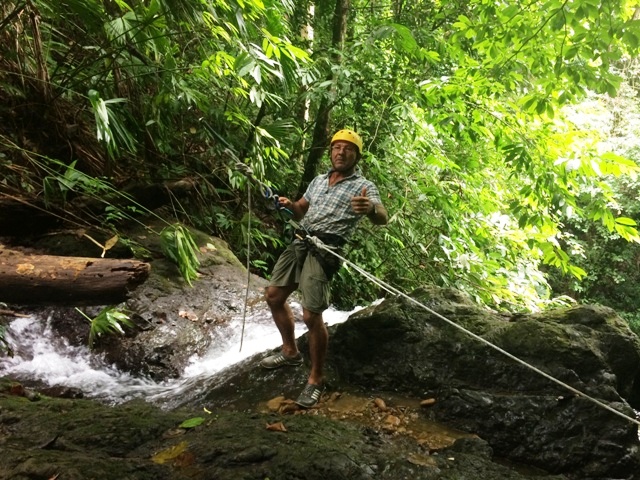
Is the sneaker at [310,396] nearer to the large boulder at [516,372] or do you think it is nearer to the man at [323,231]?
the man at [323,231]

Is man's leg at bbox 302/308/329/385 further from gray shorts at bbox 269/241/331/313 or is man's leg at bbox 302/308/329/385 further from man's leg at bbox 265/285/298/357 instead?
man's leg at bbox 265/285/298/357

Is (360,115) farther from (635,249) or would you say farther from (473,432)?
(635,249)

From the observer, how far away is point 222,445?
217cm

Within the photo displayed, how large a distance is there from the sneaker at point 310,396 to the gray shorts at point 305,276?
57 centimetres

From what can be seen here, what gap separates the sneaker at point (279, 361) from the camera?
3662 mm

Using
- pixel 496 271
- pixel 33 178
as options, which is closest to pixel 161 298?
pixel 33 178

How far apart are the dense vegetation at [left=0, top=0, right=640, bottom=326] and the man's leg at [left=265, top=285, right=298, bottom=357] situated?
A: 1.25m

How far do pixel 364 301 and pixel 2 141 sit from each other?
5.40 metres


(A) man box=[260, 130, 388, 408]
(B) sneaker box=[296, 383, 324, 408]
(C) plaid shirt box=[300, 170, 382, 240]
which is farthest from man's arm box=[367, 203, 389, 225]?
(B) sneaker box=[296, 383, 324, 408]

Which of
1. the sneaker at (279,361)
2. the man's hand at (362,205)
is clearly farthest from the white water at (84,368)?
the man's hand at (362,205)

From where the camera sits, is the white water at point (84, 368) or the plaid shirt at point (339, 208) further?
the white water at point (84, 368)

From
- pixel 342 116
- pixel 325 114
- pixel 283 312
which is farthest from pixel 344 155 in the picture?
pixel 342 116

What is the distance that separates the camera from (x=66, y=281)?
9.37ft

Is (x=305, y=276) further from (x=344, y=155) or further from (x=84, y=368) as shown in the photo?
(x=84, y=368)
